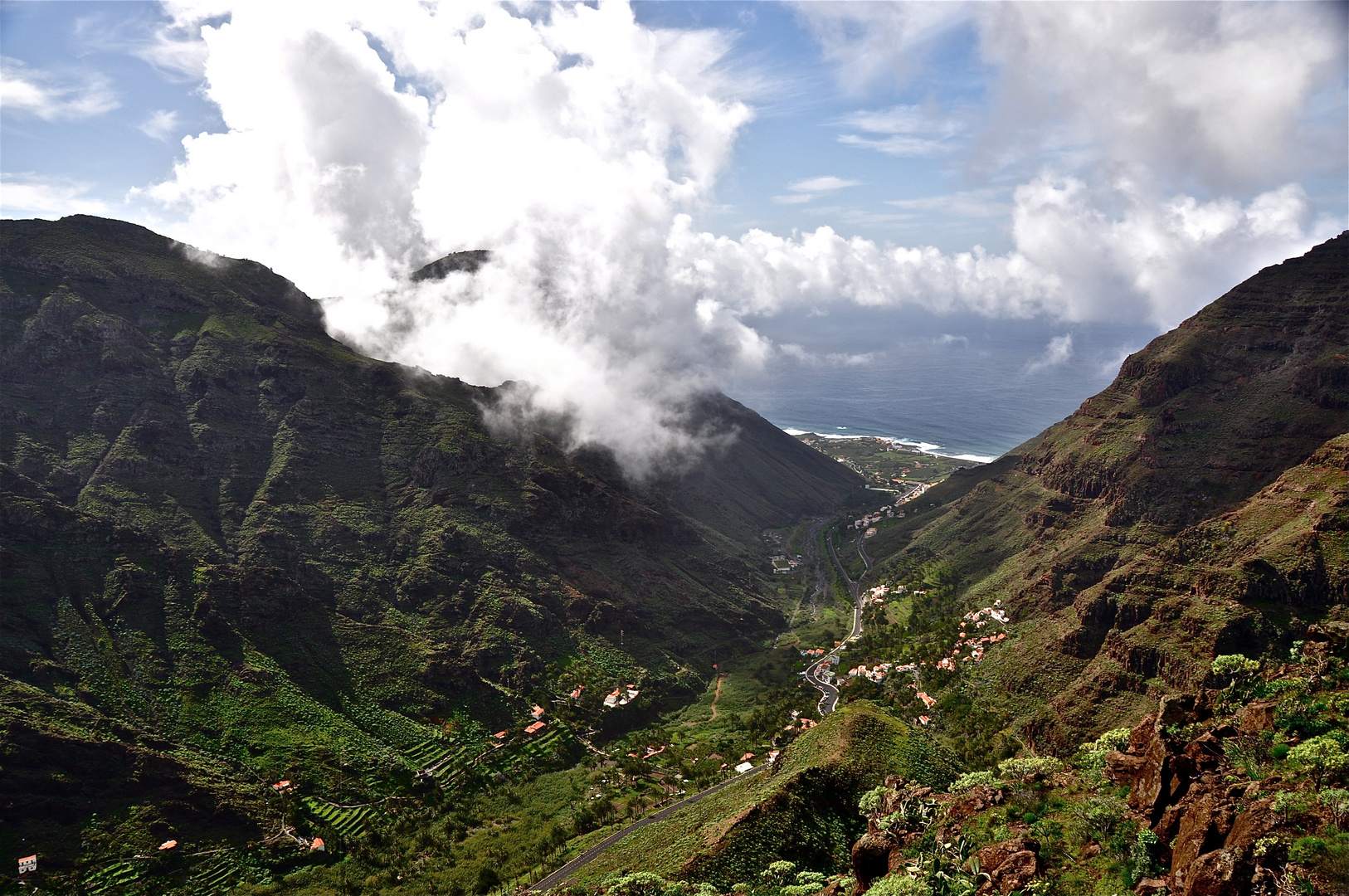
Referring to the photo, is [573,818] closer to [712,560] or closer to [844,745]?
[844,745]

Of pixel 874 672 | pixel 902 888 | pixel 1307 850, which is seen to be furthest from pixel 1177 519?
pixel 902 888

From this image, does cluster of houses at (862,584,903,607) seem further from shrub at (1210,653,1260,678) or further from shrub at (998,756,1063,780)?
shrub at (998,756,1063,780)

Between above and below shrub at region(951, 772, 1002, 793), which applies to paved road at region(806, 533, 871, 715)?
below

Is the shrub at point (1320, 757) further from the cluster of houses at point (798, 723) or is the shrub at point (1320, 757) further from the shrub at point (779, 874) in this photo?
the cluster of houses at point (798, 723)

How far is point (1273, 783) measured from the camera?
3562cm

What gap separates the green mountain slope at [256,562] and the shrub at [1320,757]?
99.2 metres

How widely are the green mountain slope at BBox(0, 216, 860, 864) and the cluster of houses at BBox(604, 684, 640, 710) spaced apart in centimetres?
233

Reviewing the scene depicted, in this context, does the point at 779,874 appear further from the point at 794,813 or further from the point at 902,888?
the point at 902,888

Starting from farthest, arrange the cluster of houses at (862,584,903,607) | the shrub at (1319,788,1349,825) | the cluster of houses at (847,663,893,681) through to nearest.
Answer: the cluster of houses at (862,584,903,607)
the cluster of houses at (847,663,893,681)
the shrub at (1319,788,1349,825)

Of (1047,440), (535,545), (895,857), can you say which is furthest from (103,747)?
(1047,440)

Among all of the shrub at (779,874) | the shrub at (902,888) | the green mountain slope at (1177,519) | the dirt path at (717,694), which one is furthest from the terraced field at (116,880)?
the green mountain slope at (1177,519)

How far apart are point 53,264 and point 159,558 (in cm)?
9157

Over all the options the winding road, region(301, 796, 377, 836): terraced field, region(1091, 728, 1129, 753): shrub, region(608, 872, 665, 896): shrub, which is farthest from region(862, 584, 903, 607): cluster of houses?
region(608, 872, 665, 896): shrub

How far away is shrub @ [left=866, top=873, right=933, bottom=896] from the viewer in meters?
38.2
